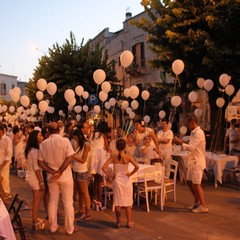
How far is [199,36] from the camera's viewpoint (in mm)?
12602

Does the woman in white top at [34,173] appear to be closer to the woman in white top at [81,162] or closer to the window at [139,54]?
the woman in white top at [81,162]

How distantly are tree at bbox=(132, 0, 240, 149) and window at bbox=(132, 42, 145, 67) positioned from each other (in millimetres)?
14826

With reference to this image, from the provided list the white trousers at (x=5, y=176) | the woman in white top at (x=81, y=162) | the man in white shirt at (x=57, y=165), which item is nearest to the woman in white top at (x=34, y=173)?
the man in white shirt at (x=57, y=165)

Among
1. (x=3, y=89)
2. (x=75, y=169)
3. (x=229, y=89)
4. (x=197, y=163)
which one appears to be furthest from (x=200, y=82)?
(x=3, y=89)

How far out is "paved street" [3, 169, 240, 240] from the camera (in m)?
6.20

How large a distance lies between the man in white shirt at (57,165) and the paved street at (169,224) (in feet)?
1.97

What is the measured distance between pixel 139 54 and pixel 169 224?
78.0ft

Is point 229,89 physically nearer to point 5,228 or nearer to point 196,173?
point 196,173

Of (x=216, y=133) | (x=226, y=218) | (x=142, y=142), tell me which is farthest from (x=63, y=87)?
(x=226, y=218)

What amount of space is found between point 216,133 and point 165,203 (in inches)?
270

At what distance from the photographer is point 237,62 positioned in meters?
12.9

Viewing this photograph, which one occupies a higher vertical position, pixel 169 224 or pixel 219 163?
pixel 219 163

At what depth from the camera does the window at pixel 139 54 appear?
2914 centimetres

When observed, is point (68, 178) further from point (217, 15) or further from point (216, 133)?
point (216, 133)
